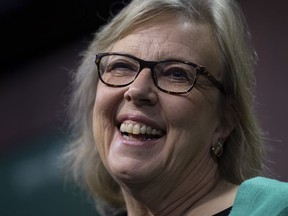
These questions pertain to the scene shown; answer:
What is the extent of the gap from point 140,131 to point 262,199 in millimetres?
400

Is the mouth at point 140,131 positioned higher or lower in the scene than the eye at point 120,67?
lower

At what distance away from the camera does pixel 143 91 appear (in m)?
1.56

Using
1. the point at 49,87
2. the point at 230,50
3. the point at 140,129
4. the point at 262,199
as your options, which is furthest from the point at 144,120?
the point at 49,87

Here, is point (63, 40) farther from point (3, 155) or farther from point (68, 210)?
point (68, 210)

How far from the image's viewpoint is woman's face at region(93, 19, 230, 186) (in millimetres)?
1580

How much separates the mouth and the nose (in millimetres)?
56

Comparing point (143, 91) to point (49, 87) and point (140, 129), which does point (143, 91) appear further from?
point (49, 87)

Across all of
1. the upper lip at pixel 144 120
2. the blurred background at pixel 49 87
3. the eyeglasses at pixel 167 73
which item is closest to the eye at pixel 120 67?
the eyeglasses at pixel 167 73

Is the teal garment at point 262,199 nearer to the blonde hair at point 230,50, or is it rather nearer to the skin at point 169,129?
the skin at point 169,129

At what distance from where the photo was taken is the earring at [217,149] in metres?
1.67

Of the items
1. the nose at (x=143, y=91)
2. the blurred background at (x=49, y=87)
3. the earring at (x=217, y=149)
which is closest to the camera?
the nose at (x=143, y=91)

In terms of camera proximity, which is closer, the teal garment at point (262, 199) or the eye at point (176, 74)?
the teal garment at point (262, 199)

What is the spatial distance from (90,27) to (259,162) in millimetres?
1656

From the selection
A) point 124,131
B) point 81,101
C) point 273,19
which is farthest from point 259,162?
point 273,19
